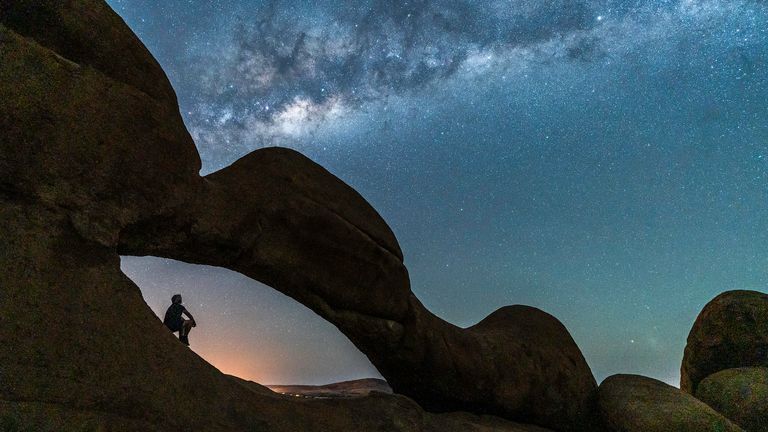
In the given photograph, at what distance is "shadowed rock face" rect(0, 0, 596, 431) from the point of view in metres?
3.16

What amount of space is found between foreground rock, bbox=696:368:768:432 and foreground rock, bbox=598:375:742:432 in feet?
7.13

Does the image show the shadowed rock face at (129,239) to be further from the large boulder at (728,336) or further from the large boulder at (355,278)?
the large boulder at (728,336)

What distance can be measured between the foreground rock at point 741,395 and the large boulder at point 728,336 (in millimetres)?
936

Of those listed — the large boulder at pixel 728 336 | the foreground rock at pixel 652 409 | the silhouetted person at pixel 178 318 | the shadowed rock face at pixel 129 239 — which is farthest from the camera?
the silhouetted person at pixel 178 318

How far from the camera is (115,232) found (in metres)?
3.65

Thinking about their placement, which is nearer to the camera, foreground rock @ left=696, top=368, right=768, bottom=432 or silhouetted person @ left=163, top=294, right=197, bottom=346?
foreground rock @ left=696, top=368, right=768, bottom=432

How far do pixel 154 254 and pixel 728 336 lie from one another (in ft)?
35.0

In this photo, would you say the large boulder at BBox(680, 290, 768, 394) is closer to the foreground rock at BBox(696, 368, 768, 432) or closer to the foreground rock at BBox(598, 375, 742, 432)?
the foreground rock at BBox(696, 368, 768, 432)

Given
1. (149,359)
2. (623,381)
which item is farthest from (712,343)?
(149,359)

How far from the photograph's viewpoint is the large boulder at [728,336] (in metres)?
9.13

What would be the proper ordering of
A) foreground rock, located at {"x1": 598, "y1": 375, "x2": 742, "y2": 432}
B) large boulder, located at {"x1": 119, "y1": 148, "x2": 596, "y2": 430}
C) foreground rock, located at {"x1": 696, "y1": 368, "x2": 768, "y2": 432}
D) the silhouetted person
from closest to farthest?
large boulder, located at {"x1": 119, "y1": 148, "x2": 596, "y2": 430}
foreground rock, located at {"x1": 598, "y1": 375, "x2": 742, "y2": 432}
foreground rock, located at {"x1": 696, "y1": 368, "x2": 768, "y2": 432}
the silhouetted person

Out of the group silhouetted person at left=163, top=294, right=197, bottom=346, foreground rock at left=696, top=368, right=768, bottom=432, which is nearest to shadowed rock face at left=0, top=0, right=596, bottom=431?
foreground rock at left=696, top=368, right=768, bottom=432

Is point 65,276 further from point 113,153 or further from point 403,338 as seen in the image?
point 403,338

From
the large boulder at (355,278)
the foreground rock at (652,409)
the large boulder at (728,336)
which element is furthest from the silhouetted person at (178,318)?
the large boulder at (728,336)
